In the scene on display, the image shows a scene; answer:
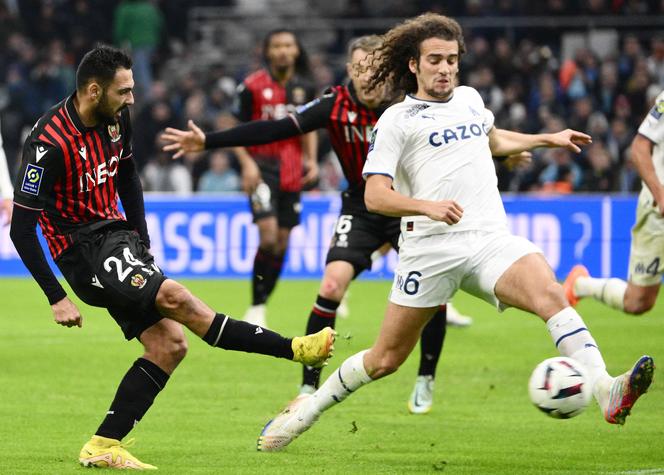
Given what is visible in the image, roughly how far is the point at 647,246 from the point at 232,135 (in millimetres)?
3041

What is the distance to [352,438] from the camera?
760 centimetres

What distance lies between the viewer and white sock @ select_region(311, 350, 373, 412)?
6.80m

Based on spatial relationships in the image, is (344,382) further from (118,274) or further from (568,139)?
(568,139)

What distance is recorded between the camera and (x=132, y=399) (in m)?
6.66

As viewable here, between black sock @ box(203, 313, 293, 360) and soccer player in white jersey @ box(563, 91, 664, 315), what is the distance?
9.72 ft

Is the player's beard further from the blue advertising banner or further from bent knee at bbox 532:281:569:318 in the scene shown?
the blue advertising banner

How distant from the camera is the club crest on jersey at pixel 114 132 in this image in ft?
22.3

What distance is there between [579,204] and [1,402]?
10.4 meters

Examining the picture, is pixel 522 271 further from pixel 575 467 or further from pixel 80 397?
pixel 80 397

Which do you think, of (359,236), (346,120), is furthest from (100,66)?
(359,236)

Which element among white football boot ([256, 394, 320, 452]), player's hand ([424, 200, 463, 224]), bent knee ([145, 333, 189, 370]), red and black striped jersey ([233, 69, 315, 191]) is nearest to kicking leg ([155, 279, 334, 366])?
bent knee ([145, 333, 189, 370])

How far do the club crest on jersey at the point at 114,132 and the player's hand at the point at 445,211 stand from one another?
172 centimetres

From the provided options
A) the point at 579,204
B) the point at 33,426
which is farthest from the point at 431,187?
the point at 579,204

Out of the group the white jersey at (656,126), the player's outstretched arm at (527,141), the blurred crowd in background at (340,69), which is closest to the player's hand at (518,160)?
the player's outstretched arm at (527,141)
